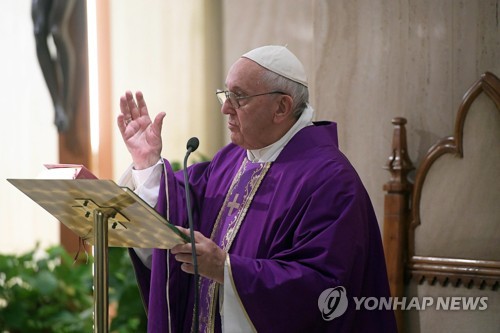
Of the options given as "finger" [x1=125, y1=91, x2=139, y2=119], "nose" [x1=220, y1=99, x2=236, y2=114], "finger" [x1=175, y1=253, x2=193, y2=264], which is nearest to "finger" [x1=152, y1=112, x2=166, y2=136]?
"finger" [x1=125, y1=91, x2=139, y2=119]

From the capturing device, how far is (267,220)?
2.94 m

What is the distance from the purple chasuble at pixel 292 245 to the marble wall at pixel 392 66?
3.30ft

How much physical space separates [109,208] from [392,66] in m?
2.12

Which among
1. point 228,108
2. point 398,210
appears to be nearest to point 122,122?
point 228,108

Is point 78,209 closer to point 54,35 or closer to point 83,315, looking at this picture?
point 83,315

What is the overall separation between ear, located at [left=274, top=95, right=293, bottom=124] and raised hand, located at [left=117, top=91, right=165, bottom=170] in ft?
1.49

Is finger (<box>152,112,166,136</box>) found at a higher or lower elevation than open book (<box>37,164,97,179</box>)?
higher

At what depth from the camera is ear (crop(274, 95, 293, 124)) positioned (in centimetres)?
302

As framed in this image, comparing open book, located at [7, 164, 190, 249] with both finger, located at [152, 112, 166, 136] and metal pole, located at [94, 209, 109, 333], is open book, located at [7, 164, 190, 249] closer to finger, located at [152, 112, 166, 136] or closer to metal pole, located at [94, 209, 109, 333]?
metal pole, located at [94, 209, 109, 333]

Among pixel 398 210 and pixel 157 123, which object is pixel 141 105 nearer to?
pixel 157 123

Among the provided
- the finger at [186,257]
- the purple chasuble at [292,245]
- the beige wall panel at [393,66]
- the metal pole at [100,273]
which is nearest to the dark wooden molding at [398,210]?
the beige wall panel at [393,66]

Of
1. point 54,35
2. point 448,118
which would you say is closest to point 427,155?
point 448,118

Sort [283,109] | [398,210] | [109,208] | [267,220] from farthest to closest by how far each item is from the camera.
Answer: [398,210], [283,109], [267,220], [109,208]

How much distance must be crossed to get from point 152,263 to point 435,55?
5.85 ft
